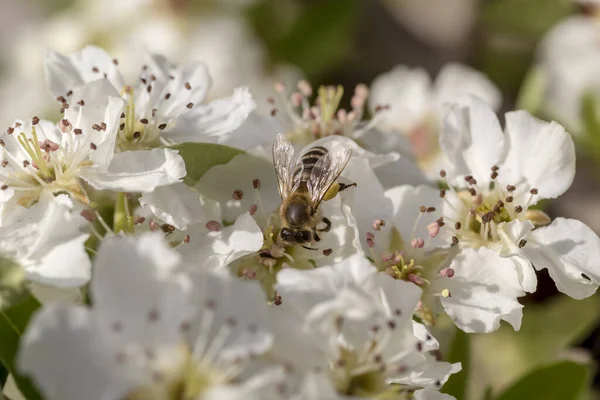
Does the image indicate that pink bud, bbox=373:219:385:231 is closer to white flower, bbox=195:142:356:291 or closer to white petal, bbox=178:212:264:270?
white flower, bbox=195:142:356:291

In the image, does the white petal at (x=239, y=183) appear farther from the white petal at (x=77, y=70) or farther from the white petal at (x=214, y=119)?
the white petal at (x=77, y=70)

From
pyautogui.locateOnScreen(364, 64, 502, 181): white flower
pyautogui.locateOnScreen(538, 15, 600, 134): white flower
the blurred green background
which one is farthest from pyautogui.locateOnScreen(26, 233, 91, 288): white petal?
pyautogui.locateOnScreen(538, 15, 600, 134): white flower

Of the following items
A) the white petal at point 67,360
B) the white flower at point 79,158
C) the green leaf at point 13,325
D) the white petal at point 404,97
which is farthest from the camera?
the white petal at point 404,97

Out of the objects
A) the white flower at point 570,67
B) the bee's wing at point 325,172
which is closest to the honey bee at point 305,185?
the bee's wing at point 325,172

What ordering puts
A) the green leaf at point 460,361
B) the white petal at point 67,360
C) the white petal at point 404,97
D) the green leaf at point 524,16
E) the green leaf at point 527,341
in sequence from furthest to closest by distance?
1. the green leaf at point 524,16
2. the white petal at point 404,97
3. the green leaf at point 527,341
4. the green leaf at point 460,361
5. the white petal at point 67,360

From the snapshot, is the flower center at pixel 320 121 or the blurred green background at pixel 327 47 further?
the blurred green background at pixel 327 47

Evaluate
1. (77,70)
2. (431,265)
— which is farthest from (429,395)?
(77,70)
